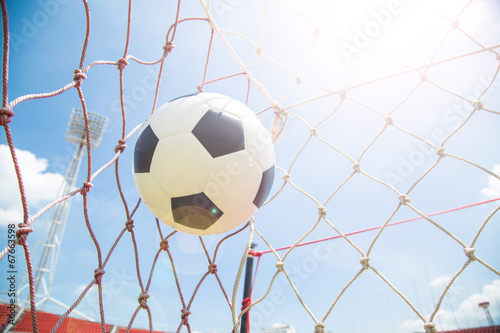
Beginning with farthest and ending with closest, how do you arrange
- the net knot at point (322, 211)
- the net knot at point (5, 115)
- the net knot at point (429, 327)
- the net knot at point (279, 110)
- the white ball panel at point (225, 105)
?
the net knot at point (279, 110) → the net knot at point (322, 211) → the white ball panel at point (225, 105) → the net knot at point (429, 327) → the net knot at point (5, 115)

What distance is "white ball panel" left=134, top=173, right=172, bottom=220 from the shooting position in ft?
4.02

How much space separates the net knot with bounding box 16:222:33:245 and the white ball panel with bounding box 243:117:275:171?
848mm

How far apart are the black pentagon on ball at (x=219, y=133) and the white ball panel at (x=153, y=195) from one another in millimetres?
291

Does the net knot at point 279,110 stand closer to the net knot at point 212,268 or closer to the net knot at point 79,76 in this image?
the net knot at point 212,268

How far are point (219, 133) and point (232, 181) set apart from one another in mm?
224

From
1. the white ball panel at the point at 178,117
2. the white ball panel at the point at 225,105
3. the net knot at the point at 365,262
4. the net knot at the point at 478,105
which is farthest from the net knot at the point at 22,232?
the net knot at the point at 478,105

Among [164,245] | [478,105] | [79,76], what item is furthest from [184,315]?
[478,105]

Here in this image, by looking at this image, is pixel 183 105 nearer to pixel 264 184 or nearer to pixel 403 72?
pixel 264 184

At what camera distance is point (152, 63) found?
170 cm

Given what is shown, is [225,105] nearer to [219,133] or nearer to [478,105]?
[219,133]

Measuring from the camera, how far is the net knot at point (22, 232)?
85 cm

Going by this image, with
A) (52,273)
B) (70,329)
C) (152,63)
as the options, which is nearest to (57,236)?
(52,273)

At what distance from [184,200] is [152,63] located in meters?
0.99

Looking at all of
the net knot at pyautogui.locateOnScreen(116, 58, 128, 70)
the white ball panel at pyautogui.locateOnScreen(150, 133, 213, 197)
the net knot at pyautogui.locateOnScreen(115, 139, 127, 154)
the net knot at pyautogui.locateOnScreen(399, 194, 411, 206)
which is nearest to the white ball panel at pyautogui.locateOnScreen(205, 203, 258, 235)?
the white ball panel at pyautogui.locateOnScreen(150, 133, 213, 197)
